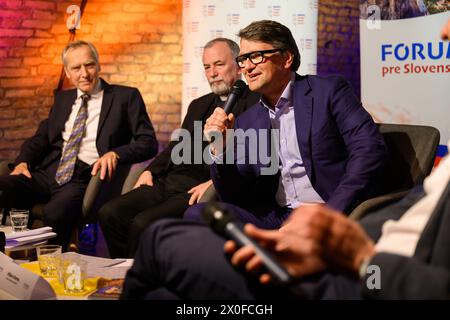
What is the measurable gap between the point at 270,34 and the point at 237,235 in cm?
166

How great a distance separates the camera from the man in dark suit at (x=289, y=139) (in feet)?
8.77

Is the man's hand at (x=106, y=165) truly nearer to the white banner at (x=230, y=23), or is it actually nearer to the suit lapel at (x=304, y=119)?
the white banner at (x=230, y=23)

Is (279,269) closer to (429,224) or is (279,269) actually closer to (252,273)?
(252,273)

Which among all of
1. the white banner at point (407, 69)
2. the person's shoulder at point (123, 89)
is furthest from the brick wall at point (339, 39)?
the person's shoulder at point (123, 89)

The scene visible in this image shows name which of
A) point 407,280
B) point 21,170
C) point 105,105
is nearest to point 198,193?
point 105,105

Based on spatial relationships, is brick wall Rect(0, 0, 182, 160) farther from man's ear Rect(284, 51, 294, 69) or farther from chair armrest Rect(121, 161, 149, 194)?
man's ear Rect(284, 51, 294, 69)

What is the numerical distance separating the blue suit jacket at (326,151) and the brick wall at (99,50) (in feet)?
9.23

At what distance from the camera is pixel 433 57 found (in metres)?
4.18

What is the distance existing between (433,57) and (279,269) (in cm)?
327

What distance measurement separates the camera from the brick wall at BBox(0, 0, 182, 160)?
16.8 feet

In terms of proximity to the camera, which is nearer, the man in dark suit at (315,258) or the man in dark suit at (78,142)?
the man in dark suit at (315,258)

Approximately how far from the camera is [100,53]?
5520 mm

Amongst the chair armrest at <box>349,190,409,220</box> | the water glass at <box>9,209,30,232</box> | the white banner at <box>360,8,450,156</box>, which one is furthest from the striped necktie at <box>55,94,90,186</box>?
the chair armrest at <box>349,190,409,220</box>

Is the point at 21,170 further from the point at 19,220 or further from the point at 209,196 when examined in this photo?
the point at 209,196
